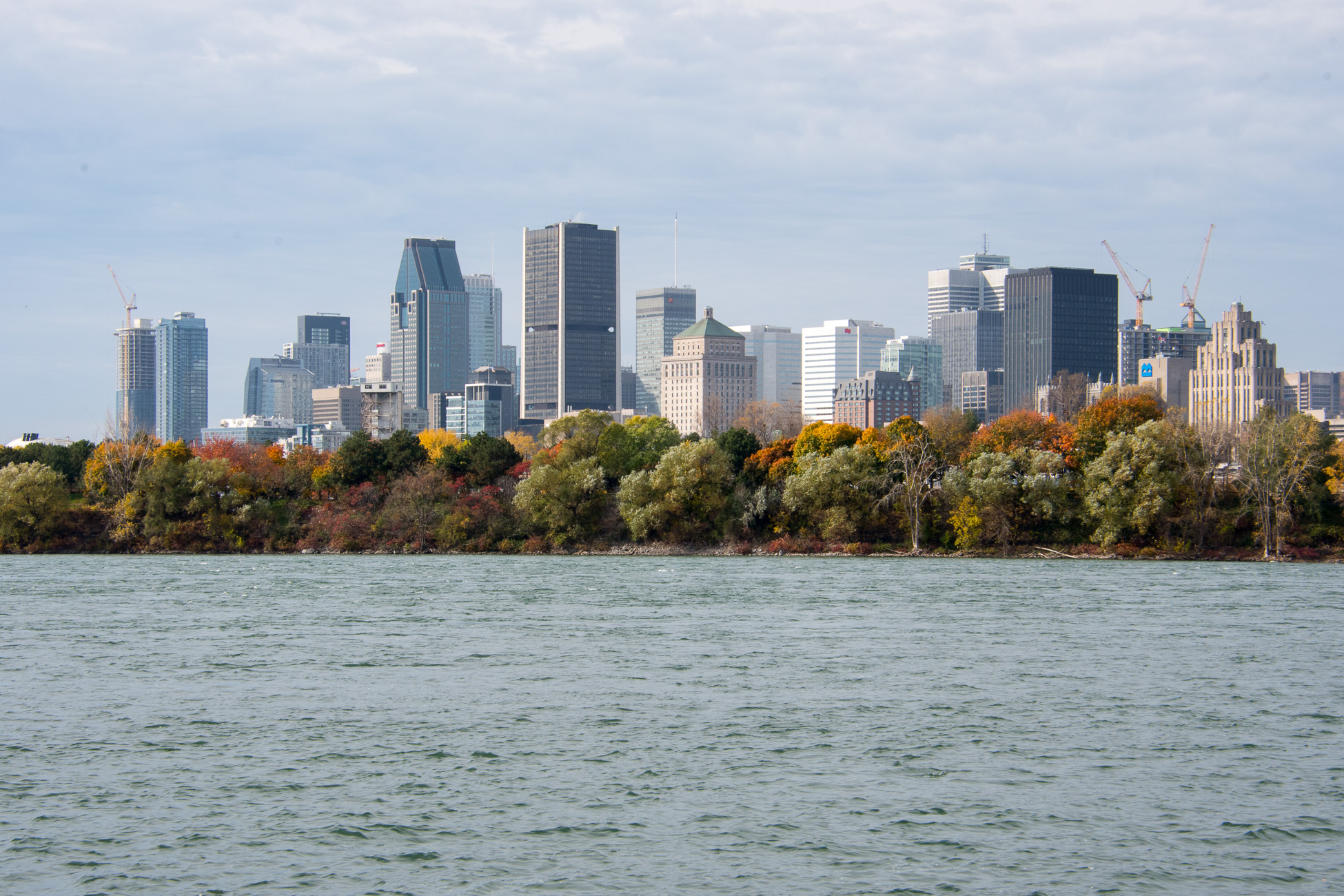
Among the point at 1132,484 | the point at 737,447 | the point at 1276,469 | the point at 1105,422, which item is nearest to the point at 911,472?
the point at 1132,484

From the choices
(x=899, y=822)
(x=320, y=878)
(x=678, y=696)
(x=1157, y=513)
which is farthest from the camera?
(x=1157, y=513)

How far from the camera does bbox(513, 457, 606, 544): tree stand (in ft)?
381

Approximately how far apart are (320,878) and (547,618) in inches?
1528

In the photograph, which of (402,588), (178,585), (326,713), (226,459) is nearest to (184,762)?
(326,713)

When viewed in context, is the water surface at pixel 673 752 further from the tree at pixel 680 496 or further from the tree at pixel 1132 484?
the tree at pixel 680 496

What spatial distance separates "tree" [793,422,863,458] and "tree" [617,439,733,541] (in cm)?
668

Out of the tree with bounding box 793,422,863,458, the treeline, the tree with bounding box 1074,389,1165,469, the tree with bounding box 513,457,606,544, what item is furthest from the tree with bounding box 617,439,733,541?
the tree with bounding box 1074,389,1165,469

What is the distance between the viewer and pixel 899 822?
26312mm

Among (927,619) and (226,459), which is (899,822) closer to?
(927,619)

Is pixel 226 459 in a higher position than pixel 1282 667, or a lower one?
higher

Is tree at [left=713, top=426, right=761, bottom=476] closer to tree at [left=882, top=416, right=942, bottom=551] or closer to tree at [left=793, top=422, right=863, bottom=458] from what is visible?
tree at [left=793, top=422, right=863, bottom=458]

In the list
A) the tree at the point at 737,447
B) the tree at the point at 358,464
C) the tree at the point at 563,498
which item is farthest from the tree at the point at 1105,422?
the tree at the point at 358,464

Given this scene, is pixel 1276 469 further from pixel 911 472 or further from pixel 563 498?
pixel 563 498

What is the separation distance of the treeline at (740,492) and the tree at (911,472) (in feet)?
0.63
